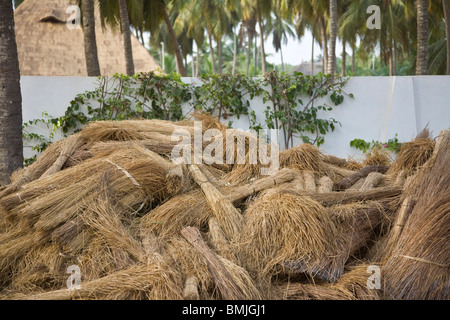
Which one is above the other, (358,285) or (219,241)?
(219,241)

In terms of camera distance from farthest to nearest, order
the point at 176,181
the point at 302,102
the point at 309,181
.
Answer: the point at 302,102 → the point at 309,181 → the point at 176,181

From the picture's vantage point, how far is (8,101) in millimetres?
5980

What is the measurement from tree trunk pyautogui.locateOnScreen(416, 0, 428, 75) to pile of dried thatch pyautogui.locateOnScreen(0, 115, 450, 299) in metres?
8.07

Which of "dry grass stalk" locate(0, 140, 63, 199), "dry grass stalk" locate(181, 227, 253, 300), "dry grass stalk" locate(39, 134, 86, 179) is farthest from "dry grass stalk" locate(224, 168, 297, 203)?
"dry grass stalk" locate(0, 140, 63, 199)

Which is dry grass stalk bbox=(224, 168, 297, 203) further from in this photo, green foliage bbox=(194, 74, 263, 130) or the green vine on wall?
green foliage bbox=(194, 74, 263, 130)

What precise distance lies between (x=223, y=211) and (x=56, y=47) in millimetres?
12401

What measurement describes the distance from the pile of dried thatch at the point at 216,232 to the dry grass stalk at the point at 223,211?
0.03 ft

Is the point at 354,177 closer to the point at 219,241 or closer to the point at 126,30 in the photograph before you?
the point at 219,241

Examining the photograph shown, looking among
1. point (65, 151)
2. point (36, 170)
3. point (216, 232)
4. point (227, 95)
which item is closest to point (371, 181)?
point (216, 232)

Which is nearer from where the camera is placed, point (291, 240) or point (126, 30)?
point (291, 240)

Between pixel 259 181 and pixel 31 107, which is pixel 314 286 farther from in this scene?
pixel 31 107

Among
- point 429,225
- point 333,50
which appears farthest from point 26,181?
point 333,50

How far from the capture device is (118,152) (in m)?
4.47

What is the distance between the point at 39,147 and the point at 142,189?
4.46 m
